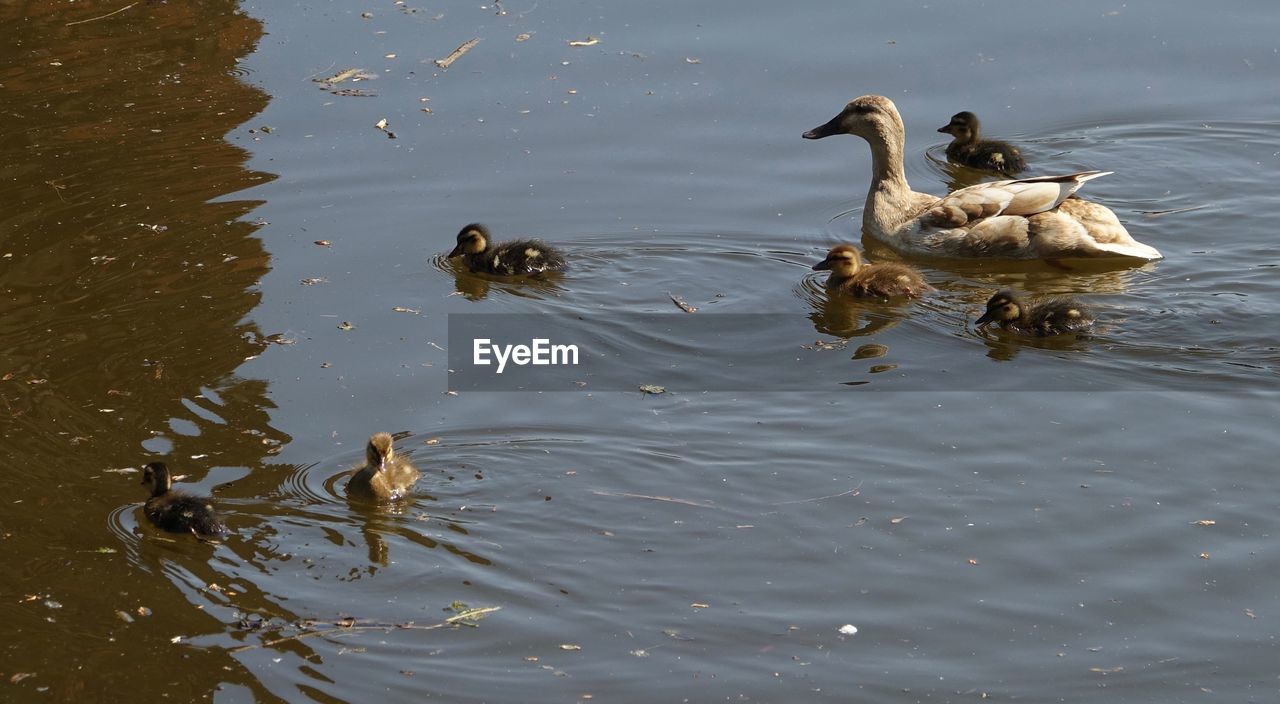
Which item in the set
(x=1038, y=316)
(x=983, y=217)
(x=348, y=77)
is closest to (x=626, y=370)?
(x=1038, y=316)

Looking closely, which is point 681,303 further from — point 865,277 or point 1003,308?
point 1003,308

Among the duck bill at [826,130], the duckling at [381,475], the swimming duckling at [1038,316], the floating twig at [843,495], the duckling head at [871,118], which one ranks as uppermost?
the duckling head at [871,118]

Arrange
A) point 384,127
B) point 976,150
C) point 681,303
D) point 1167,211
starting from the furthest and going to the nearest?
point 384,127, point 976,150, point 1167,211, point 681,303

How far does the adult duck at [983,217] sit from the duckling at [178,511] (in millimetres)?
5635

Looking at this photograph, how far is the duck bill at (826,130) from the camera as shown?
11.8 meters

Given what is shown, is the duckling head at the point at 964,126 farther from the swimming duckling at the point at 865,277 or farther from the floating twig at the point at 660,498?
the floating twig at the point at 660,498

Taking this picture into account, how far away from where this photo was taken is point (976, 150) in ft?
39.8

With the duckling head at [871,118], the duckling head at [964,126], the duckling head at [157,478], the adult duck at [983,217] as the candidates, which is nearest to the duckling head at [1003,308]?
the adult duck at [983,217]

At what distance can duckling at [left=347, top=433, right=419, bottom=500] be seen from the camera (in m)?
7.54

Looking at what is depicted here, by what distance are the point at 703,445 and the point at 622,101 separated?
5487 mm

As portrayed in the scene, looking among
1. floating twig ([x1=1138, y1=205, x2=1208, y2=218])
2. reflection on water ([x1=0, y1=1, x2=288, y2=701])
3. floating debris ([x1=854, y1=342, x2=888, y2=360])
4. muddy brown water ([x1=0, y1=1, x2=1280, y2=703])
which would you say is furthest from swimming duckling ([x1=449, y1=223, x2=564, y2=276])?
floating twig ([x1=1138, y1=205, x2=1208, y2=218])

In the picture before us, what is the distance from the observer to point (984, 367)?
9219mm

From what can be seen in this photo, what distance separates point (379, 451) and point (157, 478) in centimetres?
103

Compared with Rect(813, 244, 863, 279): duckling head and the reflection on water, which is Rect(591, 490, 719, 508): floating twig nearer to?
the reflection on water
